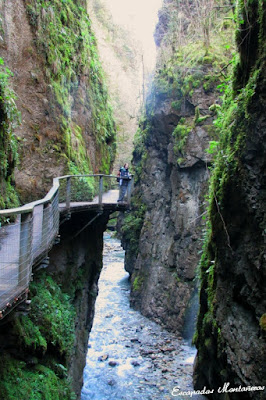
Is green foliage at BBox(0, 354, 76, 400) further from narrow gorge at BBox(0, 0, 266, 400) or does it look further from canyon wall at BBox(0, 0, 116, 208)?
canyon wall at BBox(0, 0, 116, 208)

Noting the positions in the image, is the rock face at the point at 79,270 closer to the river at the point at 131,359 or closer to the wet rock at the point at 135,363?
the river at the point at 131,359

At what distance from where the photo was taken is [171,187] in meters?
21.5

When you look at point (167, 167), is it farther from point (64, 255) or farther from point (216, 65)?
point (64, 255)

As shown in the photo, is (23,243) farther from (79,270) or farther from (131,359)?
(131,359)

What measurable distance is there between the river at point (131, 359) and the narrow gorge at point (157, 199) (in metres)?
0.11

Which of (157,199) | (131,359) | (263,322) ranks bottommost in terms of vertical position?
(131,359)

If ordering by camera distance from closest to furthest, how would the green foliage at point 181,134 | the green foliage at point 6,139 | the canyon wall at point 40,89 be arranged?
the green foliage at point 6,139
the canyon wall at point 40,89
the green foliage at point 181,134

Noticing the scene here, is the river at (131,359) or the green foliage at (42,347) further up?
the green foliage at (42,347)

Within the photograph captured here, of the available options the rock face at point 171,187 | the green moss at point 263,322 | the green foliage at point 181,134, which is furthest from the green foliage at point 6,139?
the green foliage at point 181,134

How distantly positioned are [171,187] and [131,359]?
10.2 meters

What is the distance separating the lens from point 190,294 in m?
18.3

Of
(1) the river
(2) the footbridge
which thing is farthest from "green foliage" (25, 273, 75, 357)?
(1) the river

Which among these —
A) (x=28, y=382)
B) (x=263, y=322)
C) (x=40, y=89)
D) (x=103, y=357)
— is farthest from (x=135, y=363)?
(x=40, y=89)

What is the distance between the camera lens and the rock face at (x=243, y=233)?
6043mm
